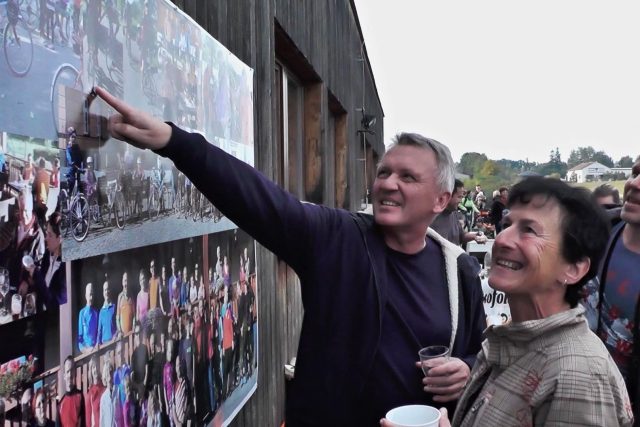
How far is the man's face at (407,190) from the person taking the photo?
203cm

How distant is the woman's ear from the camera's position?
1.66 m

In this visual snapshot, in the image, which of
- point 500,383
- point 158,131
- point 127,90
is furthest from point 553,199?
point 127,90

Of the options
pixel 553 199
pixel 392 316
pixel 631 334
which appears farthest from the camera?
pixel 631 334

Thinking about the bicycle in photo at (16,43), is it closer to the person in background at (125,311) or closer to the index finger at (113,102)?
the index finger at (113,102)

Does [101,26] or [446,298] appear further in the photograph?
[446,298]

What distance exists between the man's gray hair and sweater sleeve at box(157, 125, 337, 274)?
0.41 meters

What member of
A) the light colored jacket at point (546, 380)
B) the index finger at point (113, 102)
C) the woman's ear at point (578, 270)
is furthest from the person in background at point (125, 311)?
the woman's ear at point (578, 270)

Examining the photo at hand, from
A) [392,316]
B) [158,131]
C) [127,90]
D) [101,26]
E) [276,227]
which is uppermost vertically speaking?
[101,26]

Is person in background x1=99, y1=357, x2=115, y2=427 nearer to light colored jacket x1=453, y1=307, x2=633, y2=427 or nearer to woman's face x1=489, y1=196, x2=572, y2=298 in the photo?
light colored jacket x1=453, y1=307, x2=633, y2=427

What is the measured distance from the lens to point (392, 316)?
1.93 meters

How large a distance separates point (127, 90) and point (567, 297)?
4.57 ft

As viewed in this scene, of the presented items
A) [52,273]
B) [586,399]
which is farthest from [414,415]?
[52,273]

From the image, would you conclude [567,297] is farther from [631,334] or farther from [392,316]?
[631,334]

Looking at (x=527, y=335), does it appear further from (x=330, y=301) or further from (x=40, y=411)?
(x=40, y=411)
